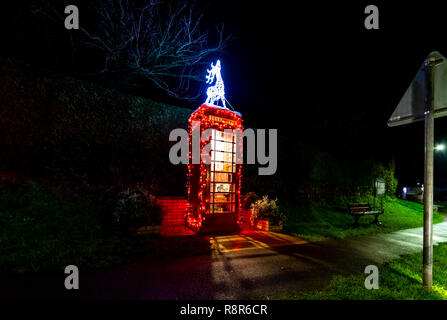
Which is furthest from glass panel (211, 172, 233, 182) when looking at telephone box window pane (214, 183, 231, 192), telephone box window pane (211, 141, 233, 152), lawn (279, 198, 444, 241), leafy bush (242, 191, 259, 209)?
lawn (279, 198, 444, 241)

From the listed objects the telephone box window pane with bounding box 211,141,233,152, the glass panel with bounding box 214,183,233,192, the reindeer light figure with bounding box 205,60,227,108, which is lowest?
the glass panel with bounding box 214,183,233,192

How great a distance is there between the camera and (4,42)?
8.61 metres

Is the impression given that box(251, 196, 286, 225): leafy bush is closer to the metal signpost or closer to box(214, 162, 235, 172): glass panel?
box(214, 162, 235, 172): glass panel

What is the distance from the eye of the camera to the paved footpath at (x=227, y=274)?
3629 millimetres

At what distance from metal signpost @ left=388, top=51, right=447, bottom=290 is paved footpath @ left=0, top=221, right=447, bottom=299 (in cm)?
151

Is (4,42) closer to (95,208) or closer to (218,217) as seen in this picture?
(95,208)

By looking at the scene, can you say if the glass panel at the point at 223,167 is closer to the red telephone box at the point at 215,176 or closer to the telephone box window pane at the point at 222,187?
the red telephone box at the point at 215,176

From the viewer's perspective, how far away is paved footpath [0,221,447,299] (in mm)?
3629

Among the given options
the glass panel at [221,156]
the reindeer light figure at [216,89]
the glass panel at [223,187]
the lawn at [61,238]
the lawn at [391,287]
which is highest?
the reindeer light figure at [216,89]

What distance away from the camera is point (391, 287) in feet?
13.4

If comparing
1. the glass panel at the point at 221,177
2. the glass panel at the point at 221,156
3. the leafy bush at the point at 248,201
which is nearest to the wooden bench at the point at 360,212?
the leafy bush at the point at 248,201

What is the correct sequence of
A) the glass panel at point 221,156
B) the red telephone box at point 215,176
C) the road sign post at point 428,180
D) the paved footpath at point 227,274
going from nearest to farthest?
the paved footpath at point 227,274, the road sign post at point 428,180, the red telephone box at point 215,176, the glass panel at point 221,156

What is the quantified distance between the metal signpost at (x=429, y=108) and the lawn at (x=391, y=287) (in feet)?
0.96

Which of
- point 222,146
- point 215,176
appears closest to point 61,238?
point 215,176
